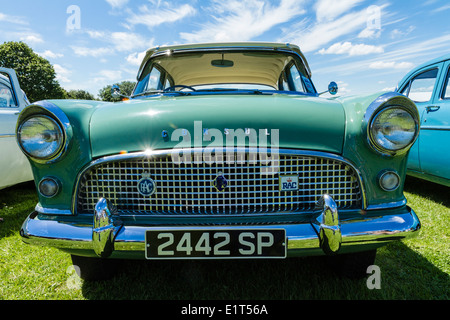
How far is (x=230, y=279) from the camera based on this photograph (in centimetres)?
179

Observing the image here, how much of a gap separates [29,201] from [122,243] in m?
2.90

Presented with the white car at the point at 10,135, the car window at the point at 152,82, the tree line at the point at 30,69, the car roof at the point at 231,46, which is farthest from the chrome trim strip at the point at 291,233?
the tree line at the point at 30,69

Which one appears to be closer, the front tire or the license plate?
the license plate

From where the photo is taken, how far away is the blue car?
2.88 meters

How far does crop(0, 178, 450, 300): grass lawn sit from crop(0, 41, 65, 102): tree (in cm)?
3153

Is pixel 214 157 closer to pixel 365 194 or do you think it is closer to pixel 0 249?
pixel 365 194

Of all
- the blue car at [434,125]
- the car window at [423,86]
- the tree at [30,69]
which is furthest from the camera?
the tree at [30,69]

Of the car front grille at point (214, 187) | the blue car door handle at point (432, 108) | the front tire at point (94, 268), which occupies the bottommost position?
the front tire at point (94, 268)

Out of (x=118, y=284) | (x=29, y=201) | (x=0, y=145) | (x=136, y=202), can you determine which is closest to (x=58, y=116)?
(x=136, y=202)

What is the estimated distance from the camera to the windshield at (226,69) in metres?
2.49

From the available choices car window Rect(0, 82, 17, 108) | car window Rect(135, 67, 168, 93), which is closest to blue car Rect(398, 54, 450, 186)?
car window Rect(135, 67, 168, 93)

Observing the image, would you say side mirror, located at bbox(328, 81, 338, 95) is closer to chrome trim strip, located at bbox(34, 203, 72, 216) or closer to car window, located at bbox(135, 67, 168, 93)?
car window, located at bbox(135, 67, 168, 93)

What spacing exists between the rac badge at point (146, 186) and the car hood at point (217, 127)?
0.14 m

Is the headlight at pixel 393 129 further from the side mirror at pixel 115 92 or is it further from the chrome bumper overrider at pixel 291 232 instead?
the side mirror at pixel 115 92
